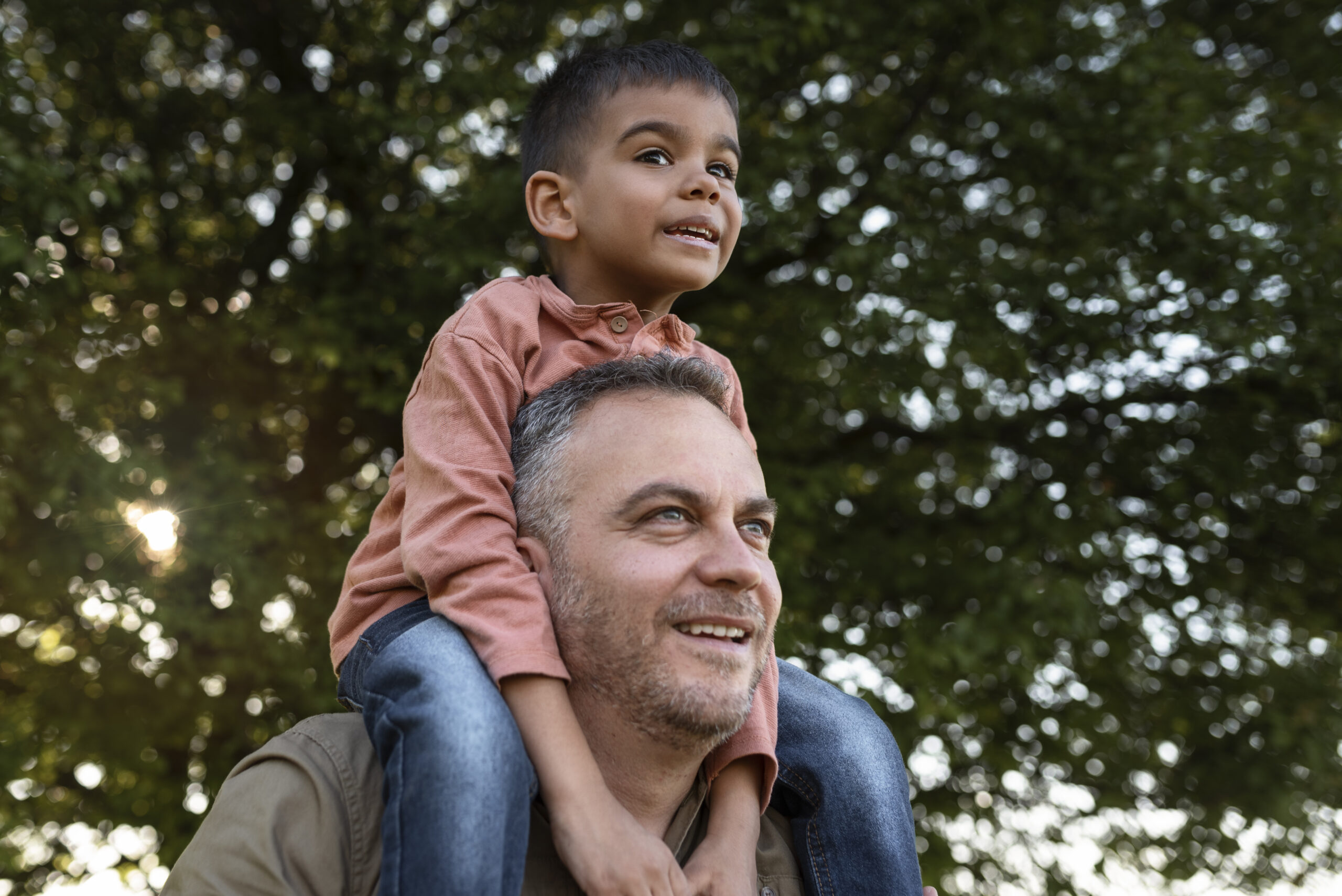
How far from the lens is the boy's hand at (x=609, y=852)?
160cm

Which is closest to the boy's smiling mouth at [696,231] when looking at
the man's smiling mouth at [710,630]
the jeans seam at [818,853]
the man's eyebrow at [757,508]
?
the man's eyebrow at [757,508]

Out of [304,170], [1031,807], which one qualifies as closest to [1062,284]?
[1031,807]

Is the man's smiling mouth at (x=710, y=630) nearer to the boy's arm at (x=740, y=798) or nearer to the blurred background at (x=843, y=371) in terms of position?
the boy's arm at (x=740, y=798)

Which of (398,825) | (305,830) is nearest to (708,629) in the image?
(398,825)

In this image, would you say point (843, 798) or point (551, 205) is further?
point (551, 205)

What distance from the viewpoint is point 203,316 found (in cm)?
610

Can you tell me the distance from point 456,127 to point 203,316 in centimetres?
193

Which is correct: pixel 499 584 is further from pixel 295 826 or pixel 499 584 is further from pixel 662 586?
pixel 295 826

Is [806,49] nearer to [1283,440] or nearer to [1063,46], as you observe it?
[1063,46]

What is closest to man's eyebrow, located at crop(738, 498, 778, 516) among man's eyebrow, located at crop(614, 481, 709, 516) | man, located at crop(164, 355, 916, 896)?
man, located at crop(164, 355, 916, 896)

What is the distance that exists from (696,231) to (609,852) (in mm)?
1263

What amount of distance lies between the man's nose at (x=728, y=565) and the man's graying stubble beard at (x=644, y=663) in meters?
0.02

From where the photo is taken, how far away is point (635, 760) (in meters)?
1.93

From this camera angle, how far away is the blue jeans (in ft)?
4.98
